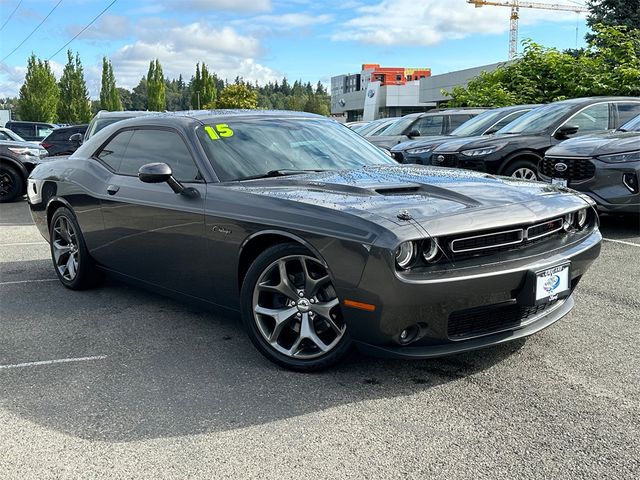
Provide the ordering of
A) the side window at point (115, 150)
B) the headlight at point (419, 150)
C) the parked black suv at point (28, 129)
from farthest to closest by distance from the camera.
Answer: the parked black suv at point (28, 129), the headlight at point (419, 150), the side window at point (115, 150)

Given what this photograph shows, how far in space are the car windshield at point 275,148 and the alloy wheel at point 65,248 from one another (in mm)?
1849

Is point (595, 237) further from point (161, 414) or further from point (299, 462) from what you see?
point (161, 414)

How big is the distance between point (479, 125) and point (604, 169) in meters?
4.88

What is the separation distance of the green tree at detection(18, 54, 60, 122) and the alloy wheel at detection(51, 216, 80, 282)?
1904 inches

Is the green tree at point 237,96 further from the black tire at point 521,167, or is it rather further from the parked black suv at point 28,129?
the black tire at point 521,167

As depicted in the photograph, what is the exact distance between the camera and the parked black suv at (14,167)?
12.8m

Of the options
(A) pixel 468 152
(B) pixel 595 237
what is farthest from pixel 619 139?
(B) pixel 595 237

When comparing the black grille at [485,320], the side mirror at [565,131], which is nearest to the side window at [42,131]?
the side mirror at [565,131]

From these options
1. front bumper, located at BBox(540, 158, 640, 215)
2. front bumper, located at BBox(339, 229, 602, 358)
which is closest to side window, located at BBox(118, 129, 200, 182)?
front bumper, located at BBox(339, 229, 602, 358)

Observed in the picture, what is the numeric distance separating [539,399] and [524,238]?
826 mm

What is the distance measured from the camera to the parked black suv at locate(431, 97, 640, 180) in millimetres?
8977

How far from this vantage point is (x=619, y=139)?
24.2 ft

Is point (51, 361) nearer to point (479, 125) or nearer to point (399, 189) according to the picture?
point (399, 189)

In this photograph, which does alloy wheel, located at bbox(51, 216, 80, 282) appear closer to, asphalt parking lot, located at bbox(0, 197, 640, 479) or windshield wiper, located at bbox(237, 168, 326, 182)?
asphalt parking lot, located at bbox(0, 197, 640, 479)
